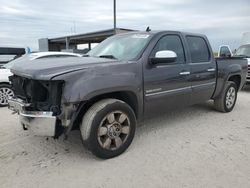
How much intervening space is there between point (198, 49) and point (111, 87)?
254 cm

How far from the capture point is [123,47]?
4.33 meters

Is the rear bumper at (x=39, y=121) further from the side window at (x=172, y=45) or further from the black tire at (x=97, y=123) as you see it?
the side window at (x=172, y=45)

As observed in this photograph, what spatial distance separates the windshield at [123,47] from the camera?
4.02 meters

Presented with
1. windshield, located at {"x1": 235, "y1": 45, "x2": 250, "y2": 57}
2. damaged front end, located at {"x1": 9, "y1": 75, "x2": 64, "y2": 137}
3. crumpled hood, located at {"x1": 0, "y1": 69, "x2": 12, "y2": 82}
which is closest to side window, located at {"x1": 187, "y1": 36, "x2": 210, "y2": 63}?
damaged front end, located at {"x1": 9, "y1": 75, "x2": 64, "y2": 137}

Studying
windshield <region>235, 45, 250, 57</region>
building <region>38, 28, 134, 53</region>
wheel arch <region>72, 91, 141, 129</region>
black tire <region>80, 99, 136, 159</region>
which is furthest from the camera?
building <region>38, 28, 134, 53</region>

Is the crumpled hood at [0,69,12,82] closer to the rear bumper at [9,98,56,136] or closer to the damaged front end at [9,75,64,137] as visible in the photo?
the damaged front end at [9,75,64,137]

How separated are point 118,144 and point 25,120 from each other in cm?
132

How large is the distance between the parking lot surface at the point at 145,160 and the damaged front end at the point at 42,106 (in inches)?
21.5

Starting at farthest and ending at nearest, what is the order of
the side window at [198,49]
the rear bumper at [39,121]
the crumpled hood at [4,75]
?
the crumpled hood at [4,75] → the side window at [198,49] → the rear bumper at [39,121]

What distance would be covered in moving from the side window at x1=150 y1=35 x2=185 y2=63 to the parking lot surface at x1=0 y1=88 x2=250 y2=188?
1399 millimetres

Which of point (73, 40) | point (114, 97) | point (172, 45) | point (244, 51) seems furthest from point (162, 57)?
point (73, 40)

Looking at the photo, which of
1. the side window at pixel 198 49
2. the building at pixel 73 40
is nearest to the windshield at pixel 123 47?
the side window at pixel 198 49

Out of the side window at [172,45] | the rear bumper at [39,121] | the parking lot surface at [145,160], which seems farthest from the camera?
the side window at [172,45]

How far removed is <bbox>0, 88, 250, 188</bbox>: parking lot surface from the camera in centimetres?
296
